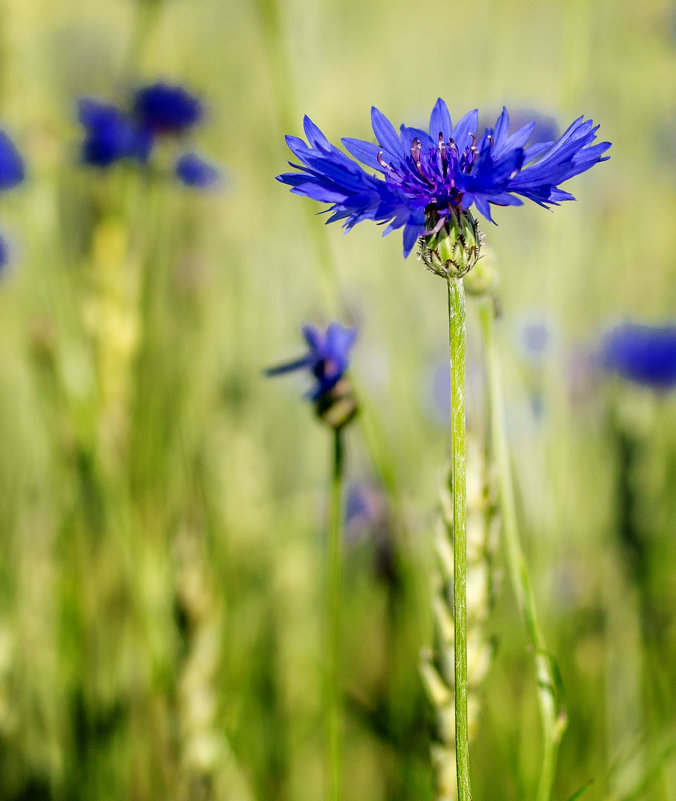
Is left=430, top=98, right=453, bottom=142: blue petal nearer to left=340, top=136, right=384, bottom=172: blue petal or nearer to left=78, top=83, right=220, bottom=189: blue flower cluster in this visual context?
left=340, top=136, right=384, bottom=172: blue petal

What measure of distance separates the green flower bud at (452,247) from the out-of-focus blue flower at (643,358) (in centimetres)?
97

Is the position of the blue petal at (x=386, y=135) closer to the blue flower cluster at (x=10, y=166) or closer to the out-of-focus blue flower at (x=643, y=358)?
the blue flower cluster at (x=10, y=166)

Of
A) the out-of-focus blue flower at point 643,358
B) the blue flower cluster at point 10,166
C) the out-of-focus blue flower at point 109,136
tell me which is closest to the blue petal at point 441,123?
the out-of-focus blue flower at point 109,136

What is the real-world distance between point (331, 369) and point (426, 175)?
0.18m

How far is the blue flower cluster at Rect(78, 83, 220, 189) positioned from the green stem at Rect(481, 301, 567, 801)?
2.40 ft

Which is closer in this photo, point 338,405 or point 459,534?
point 459,534

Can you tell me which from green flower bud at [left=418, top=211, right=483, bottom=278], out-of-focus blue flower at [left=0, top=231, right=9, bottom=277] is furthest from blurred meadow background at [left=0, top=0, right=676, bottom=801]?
green flower bud at [left=418, top=211, right=483, bottom=278]

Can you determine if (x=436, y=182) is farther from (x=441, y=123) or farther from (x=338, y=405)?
(x=338, y=405)

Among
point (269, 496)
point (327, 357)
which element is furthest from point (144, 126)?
point (327, 357)

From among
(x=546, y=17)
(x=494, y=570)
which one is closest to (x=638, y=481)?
(x=494, y=570)

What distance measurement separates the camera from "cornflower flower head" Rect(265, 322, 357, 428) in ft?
1.68

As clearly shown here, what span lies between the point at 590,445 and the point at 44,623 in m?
1.06

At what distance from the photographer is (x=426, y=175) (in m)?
0.38

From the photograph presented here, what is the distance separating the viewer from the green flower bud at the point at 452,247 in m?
0.35
